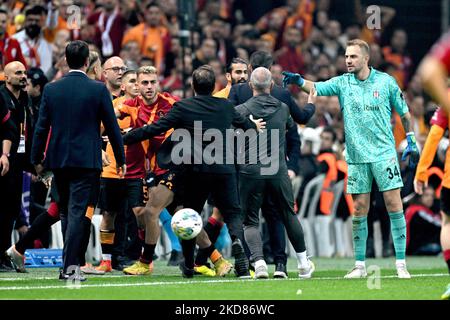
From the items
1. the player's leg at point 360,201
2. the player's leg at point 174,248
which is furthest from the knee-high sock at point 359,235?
the player's leg at point 174,248

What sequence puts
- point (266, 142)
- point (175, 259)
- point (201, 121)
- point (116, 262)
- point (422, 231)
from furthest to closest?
point (422, 231), point (175, 259), point (116, 262), point (266, 142), point (201, 121)

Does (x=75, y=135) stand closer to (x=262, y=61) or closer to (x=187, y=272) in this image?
(x=187, y=272)

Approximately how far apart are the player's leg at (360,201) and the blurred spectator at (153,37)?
28.7 ft

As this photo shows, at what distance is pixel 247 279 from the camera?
13500 millimetres

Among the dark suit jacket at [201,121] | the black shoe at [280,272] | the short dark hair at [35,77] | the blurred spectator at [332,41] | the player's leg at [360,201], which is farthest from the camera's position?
the blurred spectator at [332,41]

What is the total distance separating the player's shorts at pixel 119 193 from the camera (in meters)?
14.9

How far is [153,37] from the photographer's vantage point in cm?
2208

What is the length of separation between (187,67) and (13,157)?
5717mm

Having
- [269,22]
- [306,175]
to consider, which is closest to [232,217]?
[306,175]

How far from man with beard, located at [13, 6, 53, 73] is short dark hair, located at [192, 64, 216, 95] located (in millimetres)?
5943

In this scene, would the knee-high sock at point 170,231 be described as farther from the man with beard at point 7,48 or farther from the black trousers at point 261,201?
the black trousers at point 261,201

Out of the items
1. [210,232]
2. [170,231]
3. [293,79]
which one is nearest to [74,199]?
[210,232]

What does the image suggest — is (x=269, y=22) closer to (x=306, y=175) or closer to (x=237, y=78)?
(x=306, y=175)

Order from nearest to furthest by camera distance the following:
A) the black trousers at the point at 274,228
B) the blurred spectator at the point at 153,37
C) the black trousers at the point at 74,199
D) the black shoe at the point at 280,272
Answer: the black trousers at the point at 74,199 < the black shoe at the point at 280,272 < the black trousers at the point at 274,228 < the blurred spectator at the point at 153,37
